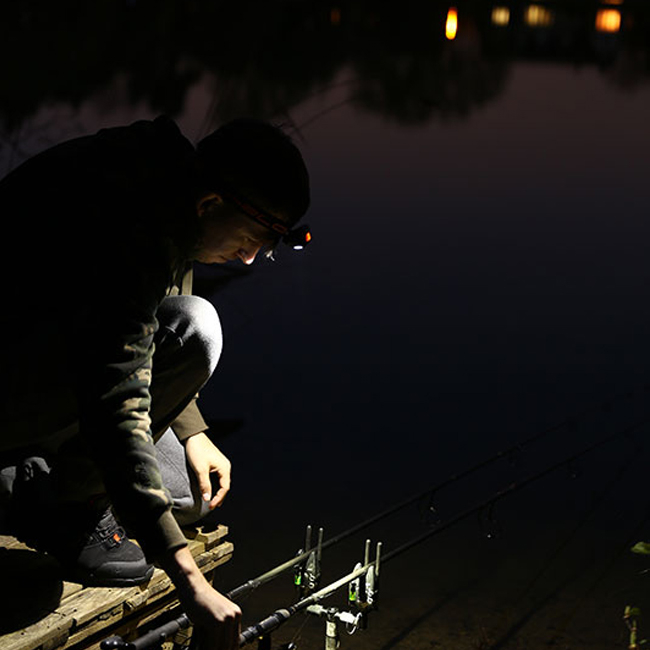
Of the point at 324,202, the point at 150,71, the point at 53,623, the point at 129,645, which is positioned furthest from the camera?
the point at 324,202

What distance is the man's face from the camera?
1.75 m

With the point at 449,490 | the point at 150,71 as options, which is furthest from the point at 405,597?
the point at 150,71

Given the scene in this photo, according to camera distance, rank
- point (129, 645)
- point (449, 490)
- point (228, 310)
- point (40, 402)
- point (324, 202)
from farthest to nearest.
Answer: point (324, 202) → point (228, 310) → point (449, 490) → point (40, 402) → point (129, 645)

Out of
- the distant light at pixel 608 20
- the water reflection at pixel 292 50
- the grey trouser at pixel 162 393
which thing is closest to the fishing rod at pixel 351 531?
the grey trouser at pixel 162 393

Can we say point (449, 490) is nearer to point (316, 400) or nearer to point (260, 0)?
point (316, 400)

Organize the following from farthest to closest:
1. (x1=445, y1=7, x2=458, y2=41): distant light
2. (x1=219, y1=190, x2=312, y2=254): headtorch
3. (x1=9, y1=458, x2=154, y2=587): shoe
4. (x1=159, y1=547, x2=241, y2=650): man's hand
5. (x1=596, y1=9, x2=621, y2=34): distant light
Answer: (x1=445, y1=7, x2=458, y2=41): distant light < (x1=596, y1=9, x2=621, y2=34): distant light < (x1=9, y1=458, x2=154, y2=587): shoe < (x1=219, y1=190, x2=312, y2=254): headtorch < (x1=159, y1=547, x2=241, y2=650): man's hand

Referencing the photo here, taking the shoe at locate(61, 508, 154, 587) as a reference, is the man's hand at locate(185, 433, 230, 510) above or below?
above

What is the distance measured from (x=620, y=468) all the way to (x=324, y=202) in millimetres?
4164

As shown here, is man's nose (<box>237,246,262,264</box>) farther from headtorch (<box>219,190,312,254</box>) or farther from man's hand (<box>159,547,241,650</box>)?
man's hand (<box>159,547,241,650</box>)

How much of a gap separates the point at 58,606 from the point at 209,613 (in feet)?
2.19

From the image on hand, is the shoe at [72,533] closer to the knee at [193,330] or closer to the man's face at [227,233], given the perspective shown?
the knee at [193,330]

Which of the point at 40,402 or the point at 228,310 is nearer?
the point at 40,402

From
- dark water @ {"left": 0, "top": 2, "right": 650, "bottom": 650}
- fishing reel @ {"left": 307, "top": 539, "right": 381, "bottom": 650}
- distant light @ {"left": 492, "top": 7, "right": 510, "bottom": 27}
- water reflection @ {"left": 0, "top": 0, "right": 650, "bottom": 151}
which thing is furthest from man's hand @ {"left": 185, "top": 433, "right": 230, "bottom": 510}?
distant light @ {"left": 492, "top": 7, "right": 510, "bottom": 27}

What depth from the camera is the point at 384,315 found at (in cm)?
873
